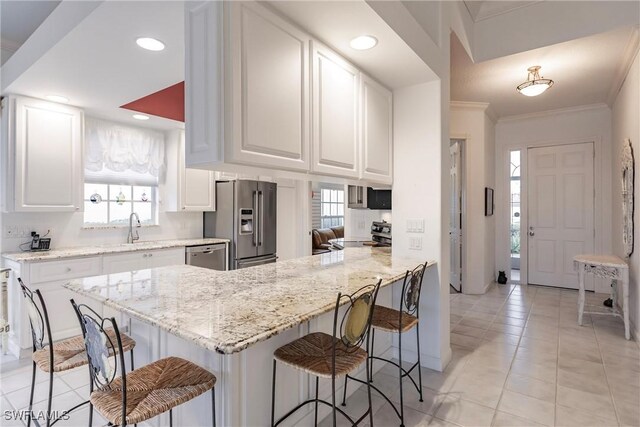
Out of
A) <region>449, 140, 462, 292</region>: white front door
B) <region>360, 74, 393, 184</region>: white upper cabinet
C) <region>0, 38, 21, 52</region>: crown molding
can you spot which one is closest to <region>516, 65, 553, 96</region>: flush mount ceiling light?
<region>449, 140, 462, 292</region>: white front door

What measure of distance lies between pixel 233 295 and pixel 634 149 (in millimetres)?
4155

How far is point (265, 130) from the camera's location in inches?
67.0

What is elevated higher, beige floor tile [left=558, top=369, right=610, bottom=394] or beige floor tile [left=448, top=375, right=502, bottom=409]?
beige floor tile [left=558, top=369, right=610, bottom=394]

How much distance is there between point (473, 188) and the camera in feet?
16.9

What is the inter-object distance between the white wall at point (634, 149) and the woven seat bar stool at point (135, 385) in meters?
3.97

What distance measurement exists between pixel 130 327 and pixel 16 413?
102 centimetres

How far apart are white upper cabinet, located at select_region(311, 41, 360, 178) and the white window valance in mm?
3043

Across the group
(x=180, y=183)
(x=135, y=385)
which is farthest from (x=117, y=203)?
(x=135, y=385)

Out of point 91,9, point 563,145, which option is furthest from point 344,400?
point 563,145

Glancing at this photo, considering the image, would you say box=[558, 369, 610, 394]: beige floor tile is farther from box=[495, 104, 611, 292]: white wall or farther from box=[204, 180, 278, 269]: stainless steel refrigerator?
box=[204, 180, 278, 269]: stainless steel refrigerator

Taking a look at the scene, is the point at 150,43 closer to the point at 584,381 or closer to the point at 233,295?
the point at 233,295

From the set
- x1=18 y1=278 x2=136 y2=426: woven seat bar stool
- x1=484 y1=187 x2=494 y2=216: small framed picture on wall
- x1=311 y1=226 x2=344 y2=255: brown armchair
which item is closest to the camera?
x1=18 y1=278 x2=136 y2=426: woven seat bar stool

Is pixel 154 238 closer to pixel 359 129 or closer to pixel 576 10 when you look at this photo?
pixel 359 129

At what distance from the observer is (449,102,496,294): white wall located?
5078 mm
